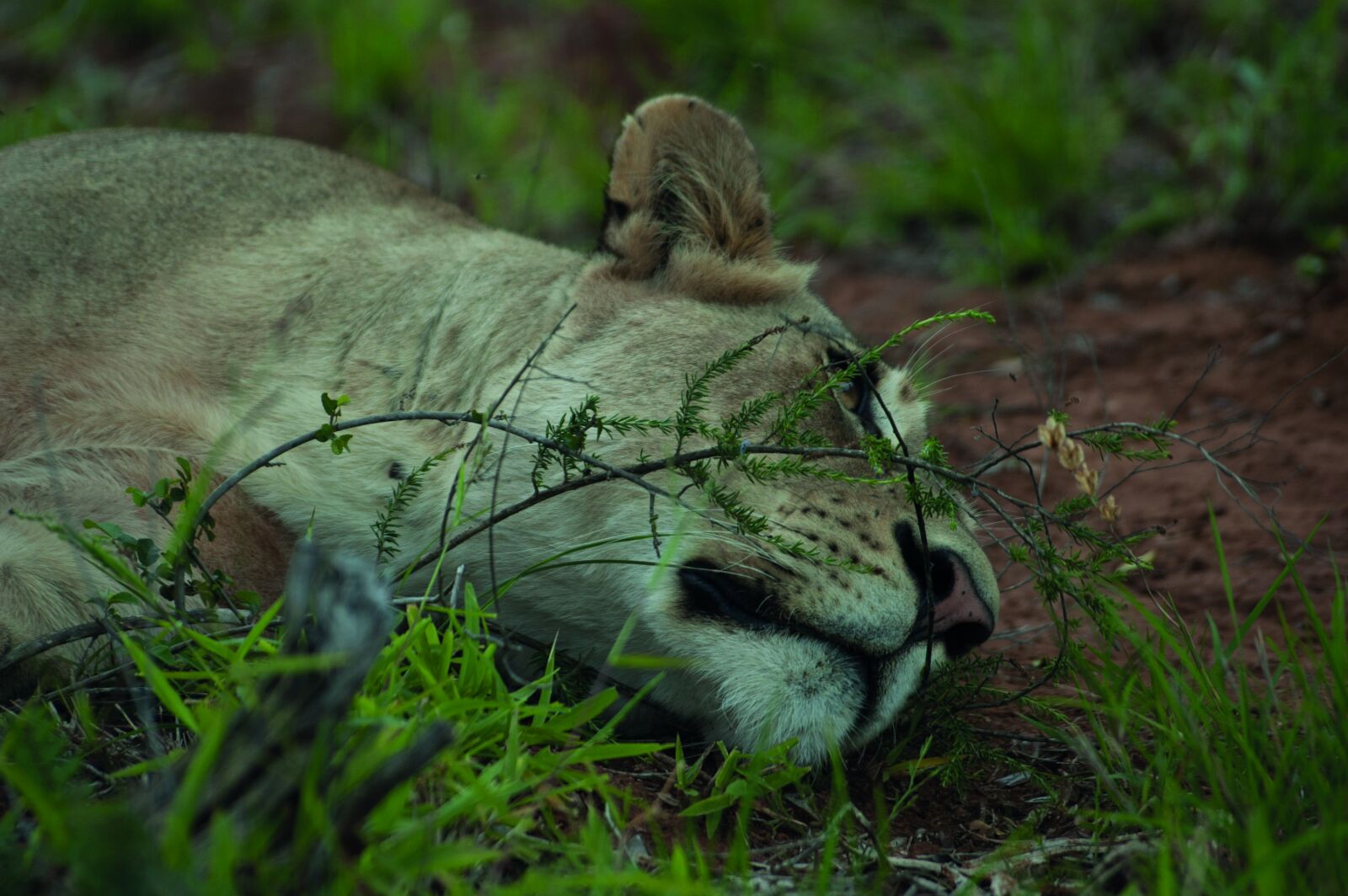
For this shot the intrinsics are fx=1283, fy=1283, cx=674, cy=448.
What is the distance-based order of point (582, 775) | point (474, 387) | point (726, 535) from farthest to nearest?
1. point (474, 387)
2. point (726, 535)
3. point (582, 775)

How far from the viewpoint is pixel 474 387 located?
2.83 meters

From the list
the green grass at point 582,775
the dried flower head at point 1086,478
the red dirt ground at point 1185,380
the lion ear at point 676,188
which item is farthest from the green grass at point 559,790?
the lion ear at point 676,188

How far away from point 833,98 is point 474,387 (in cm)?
456

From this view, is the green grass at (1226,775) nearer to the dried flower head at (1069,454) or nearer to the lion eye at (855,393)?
the dried flower head at (1069,454)

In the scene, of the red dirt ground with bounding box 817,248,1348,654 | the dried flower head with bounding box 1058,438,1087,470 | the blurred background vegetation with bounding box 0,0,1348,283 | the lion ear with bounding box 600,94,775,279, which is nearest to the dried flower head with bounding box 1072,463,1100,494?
the dried flower head with bounding box 1058,438,1087,470

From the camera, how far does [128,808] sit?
5.08ft

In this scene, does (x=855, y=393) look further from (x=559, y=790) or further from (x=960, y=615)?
(x=559, y=790)

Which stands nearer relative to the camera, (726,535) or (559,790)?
(559,790)

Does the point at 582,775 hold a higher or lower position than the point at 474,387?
lower

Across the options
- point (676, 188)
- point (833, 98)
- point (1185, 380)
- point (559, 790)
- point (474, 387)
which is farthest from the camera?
point (833, 98)

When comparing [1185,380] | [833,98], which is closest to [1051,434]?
[1185,380]

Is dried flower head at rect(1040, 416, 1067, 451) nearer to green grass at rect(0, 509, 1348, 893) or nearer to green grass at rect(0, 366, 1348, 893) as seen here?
green grass at rect(0, 366, 1348, 893)

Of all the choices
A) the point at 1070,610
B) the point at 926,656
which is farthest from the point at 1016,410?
the point at 926,656

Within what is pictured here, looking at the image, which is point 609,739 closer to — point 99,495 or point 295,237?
point 99,495
